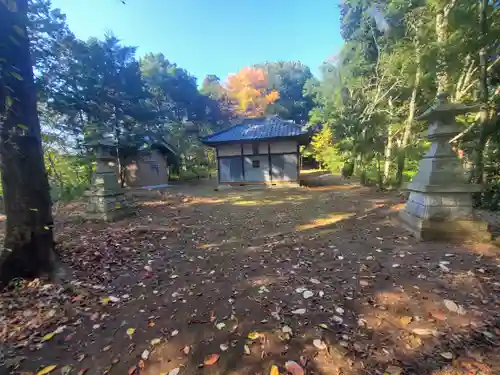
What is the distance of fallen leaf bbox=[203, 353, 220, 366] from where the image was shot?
1.74 meters

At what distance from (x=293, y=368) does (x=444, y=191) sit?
366 cm

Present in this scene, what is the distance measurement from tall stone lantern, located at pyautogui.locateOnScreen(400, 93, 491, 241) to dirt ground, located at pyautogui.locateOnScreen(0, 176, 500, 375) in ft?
0.86

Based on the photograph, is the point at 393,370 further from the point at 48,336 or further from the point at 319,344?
the point at 48,336

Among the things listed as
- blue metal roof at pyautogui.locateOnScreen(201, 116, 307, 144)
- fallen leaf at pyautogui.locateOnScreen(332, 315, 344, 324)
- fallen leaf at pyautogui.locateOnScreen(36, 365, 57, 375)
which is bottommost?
fallen leaf at pyautogui.locateOnScreen(36, 365, 57, 375)

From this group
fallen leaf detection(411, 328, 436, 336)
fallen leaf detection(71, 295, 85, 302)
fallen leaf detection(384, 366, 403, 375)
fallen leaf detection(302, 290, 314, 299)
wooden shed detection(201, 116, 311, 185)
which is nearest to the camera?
fallen leaf detection(384, 366, 403, 375)

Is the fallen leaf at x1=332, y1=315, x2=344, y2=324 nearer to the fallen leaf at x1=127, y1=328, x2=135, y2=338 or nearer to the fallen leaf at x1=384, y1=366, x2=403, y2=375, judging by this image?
the fallen leaf at x1=384, y1=366, x2=403, y2=375

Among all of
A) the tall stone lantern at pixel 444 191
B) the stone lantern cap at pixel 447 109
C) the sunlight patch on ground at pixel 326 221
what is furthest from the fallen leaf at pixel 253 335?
the stone lantern cap at pixel 447 109

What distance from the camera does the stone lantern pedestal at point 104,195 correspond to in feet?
21.3

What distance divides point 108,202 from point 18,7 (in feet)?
15.8

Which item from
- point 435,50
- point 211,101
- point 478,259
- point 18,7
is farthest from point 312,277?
point 211,101

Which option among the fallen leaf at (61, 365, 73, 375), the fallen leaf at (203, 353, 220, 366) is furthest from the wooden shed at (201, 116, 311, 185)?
the fallen leaf at (61, 365, 73, 375)

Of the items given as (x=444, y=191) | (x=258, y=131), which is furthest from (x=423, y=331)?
(x=258, y=131)

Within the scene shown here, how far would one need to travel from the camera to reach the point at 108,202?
6.55m

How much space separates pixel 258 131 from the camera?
15.3m
